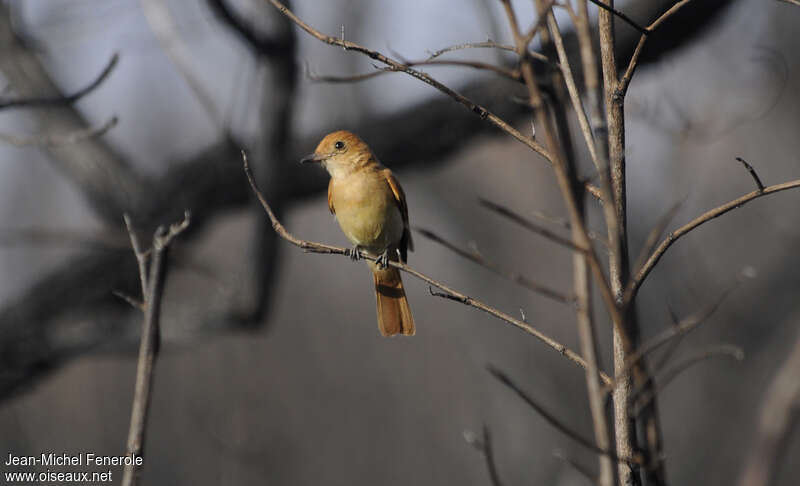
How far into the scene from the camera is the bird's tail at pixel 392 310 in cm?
316

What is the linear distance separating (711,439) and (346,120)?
17.3 feet

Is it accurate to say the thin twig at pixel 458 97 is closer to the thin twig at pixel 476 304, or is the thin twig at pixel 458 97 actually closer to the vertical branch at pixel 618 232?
the vertical branch at pixel 618 232

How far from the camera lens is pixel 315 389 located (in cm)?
1038

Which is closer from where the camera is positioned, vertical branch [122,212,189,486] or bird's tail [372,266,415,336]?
vertical branch [122,212,189,486]

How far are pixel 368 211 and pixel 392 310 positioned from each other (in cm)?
51

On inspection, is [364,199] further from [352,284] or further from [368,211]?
[352,284]

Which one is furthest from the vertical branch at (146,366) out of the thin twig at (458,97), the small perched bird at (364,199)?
the small perched bird at (364,199)

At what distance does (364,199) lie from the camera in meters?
3.47

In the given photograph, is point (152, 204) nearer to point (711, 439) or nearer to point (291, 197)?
point (291, 197)

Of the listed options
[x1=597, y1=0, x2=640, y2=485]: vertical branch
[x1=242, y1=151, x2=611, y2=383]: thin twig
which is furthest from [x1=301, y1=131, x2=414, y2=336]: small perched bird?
[x1=597, y1=0, x2=640, y2=485]: vertical branch

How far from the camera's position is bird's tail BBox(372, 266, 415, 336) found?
3164 millimetres

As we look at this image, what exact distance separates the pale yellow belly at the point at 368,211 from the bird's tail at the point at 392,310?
0.23 metres

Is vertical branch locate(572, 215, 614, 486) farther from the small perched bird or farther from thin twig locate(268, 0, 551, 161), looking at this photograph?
the small perched bird

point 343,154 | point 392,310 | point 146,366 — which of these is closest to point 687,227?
point 146,366
